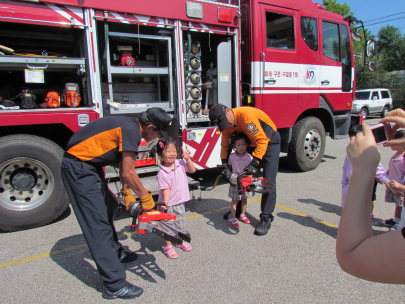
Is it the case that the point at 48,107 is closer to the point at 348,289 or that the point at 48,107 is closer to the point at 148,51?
the point at 148,51

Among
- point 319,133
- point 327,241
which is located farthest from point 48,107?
point 319,133

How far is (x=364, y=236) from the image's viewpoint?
41.1 inches

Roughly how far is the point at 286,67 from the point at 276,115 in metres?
0.91

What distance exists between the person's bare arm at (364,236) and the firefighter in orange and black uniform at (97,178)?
1.72 meters

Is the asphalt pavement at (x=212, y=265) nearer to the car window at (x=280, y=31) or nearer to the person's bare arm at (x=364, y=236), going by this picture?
the person's bare arm at (x=364, y=236)

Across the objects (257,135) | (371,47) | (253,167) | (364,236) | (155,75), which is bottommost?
(253,167)

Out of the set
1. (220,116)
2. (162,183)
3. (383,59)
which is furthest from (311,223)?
(383,59)

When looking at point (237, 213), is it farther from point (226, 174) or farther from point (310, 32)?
point (310, 32)

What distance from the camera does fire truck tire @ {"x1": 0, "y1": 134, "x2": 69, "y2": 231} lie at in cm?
362

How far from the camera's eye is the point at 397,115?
1396 millimetres

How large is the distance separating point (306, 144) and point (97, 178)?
15.7 feet

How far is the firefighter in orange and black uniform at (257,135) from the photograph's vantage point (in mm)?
3418

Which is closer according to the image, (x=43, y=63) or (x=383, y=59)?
(x=43, y=63)

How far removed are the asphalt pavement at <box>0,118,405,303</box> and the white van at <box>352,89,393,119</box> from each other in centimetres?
1656
